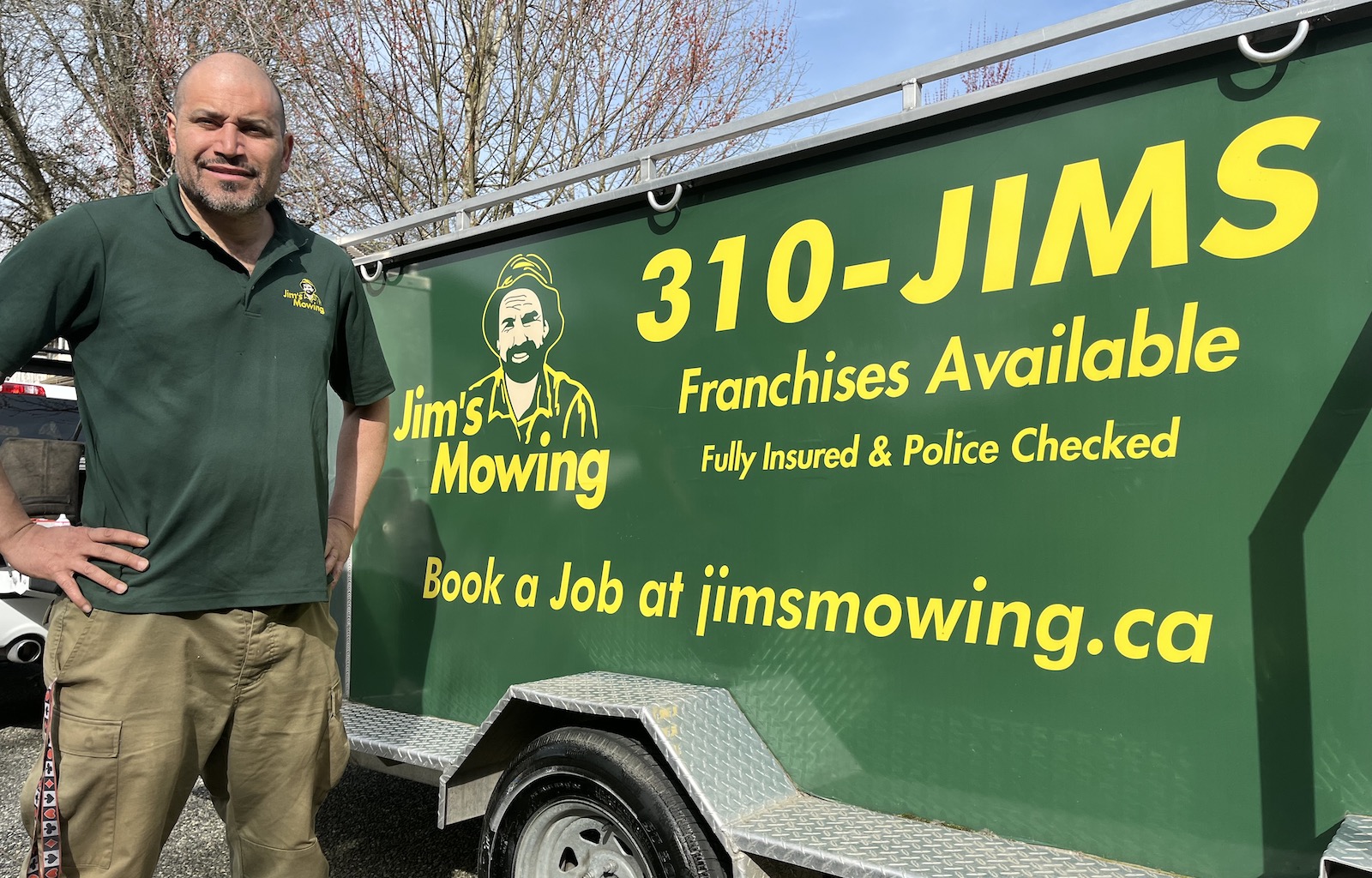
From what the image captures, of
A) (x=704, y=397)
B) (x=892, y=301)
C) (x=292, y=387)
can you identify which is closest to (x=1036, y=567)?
(x=892, y=301)

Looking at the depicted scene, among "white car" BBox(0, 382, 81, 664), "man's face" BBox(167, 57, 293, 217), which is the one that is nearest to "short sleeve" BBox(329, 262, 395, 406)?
"man's face" BBox(167, 57, 293, 217)

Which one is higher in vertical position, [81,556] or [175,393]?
[175,393]

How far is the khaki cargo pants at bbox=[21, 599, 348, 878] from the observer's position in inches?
83.5

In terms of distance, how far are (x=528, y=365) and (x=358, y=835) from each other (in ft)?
8.03

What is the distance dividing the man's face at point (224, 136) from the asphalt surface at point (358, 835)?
2872 millimetres

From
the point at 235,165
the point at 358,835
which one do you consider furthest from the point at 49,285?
the point at 358,835

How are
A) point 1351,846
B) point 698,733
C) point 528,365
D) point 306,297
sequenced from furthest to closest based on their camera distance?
point 528,365
point 698,733
point 306,297
point 1351,846

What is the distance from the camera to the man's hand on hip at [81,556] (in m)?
2.12

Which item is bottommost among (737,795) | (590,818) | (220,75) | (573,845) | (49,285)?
(573,845)

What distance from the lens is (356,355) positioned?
270 cm

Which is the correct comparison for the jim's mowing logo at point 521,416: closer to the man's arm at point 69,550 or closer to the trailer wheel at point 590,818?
the trailer wheel at point 590,818

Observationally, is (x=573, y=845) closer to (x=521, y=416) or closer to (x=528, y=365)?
(x=521, y=416)

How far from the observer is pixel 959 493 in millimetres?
2482

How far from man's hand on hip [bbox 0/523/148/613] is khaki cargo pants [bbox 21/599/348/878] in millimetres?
81
